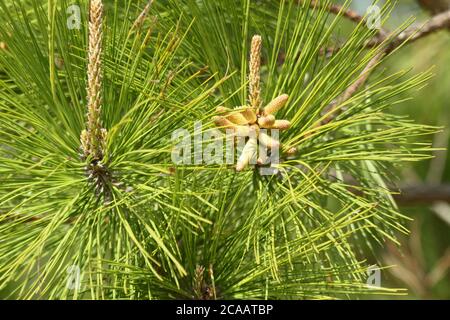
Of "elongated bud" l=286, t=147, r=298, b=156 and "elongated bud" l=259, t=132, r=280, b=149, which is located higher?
"elongated bud" l=259, t=132, r=280, b=149

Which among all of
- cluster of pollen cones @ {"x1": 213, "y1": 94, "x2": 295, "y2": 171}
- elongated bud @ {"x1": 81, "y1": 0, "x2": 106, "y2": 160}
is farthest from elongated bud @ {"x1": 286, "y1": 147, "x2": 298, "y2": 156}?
elongated bud @ {"x1": 81, "y1": 0, "x2": 106, "y2": 160}

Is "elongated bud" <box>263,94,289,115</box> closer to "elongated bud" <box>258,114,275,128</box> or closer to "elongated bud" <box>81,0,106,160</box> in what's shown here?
"elongated bud" <box>258,114,275,128</box>

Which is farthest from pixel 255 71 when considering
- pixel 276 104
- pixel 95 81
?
pixel 95 81

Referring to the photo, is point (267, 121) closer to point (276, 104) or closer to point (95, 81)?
point (276, 104)

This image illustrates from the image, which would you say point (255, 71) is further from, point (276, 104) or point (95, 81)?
point (95, 81)
